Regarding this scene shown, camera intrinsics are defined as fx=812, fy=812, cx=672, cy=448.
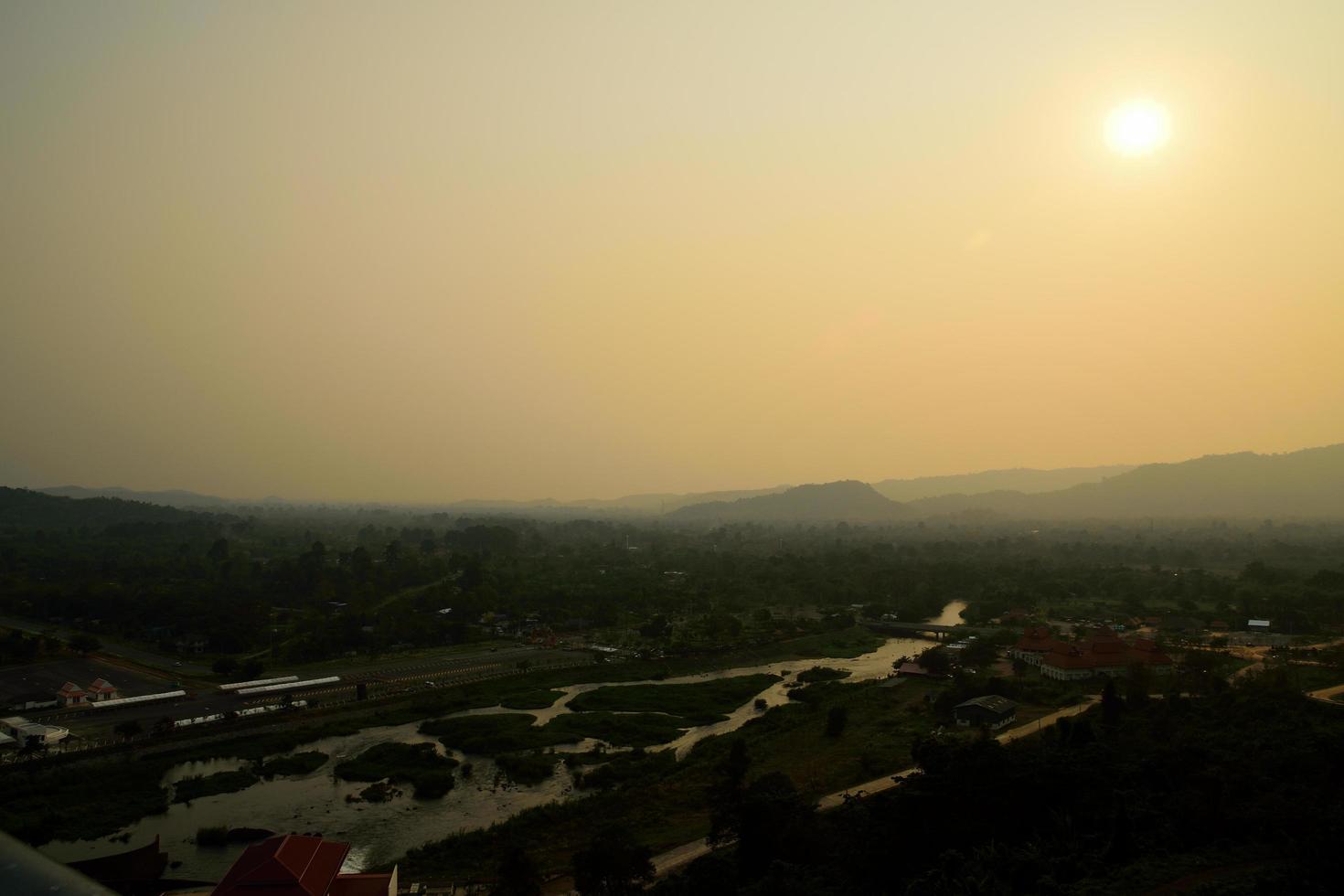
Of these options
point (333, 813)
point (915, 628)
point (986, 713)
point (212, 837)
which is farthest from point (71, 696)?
point (915, 628)

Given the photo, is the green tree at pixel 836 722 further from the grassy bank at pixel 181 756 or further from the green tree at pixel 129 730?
the green tree at pixel 129 730

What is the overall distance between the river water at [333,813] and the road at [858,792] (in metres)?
4.93

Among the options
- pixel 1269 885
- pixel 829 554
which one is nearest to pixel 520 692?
pixel 1269 885

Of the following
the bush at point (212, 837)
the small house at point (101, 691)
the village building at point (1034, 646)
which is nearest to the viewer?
the bush at point (212, 837)

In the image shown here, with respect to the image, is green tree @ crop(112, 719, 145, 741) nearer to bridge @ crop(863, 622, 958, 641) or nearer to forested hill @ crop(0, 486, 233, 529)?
bridge @ crop(863, 622, 958, 641)

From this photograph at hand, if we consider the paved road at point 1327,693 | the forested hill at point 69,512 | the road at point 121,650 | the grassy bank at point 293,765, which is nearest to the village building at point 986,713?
the paved road at point 1327,693

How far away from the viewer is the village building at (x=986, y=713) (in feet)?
76.8

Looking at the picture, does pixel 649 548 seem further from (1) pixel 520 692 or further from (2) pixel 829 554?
(1) pixel 520 692

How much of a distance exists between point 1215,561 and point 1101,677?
54.0 meters

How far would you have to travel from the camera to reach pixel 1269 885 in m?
8.84

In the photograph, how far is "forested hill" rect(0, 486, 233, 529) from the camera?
104250mm

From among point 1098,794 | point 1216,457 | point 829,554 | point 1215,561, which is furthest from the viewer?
point 1216,457

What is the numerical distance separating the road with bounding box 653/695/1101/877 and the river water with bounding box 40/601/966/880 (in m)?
4.93

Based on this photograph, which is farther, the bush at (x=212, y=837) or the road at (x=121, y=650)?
the road at (x=121, y=650)
